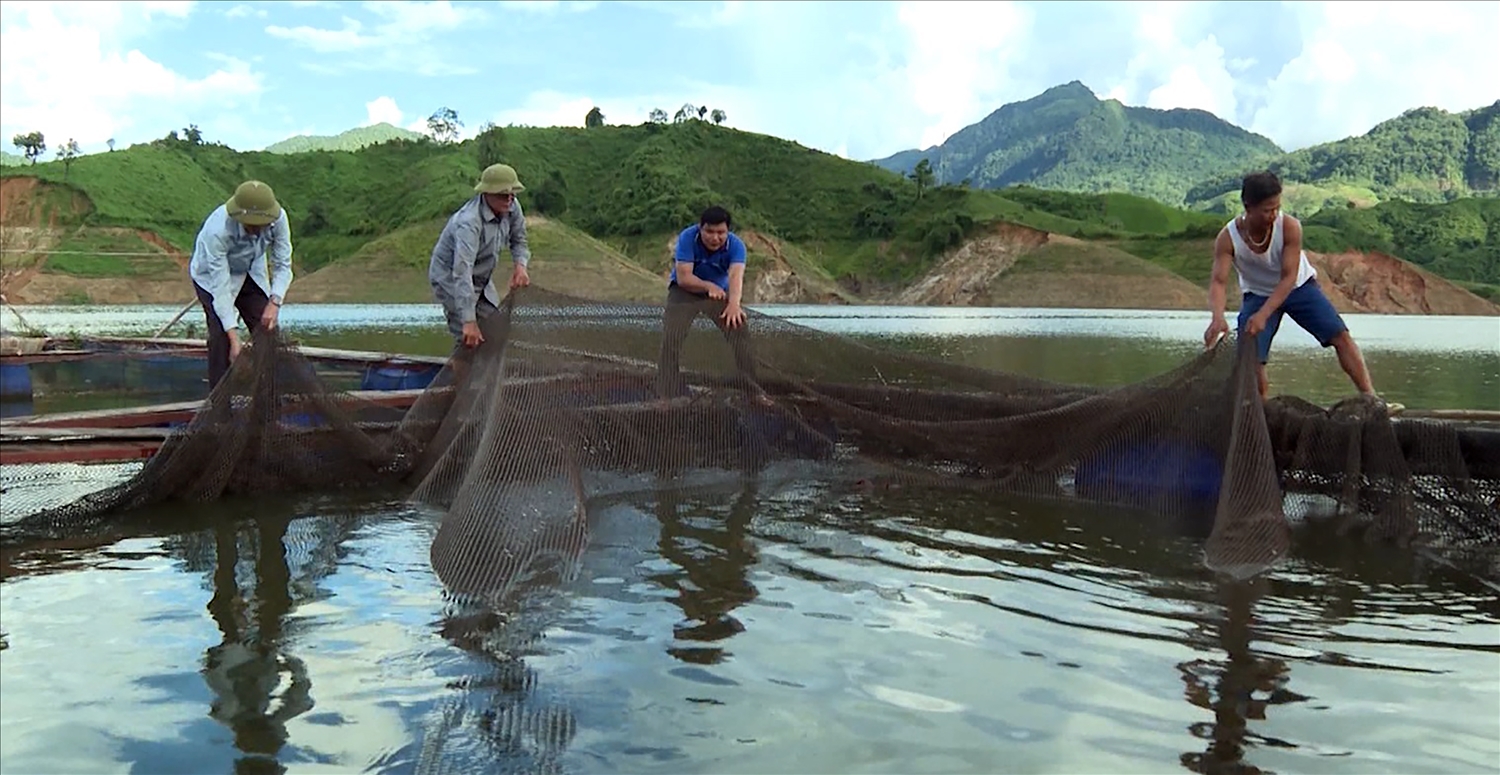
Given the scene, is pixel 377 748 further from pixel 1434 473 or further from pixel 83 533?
pixel 1434 473

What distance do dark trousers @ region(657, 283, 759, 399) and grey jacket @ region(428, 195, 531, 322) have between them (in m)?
1.52

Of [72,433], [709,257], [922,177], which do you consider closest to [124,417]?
[72,433]

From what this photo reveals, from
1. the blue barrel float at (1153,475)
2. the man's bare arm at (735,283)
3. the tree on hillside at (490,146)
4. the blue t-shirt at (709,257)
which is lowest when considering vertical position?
the blue barrel float at (1153,475)

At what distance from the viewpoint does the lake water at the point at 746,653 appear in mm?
3180

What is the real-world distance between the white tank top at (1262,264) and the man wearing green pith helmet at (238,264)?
6.39 metres

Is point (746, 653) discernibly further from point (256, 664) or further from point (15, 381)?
point (15, 381)

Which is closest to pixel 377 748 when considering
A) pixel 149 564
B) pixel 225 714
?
pixel 225 714

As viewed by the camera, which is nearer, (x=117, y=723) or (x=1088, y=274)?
(x=117, y=723)

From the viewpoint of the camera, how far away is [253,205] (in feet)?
23.5

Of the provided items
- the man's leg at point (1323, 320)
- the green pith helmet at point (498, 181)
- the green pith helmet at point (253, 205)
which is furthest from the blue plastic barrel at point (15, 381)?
the man's leg at point (1323, 320)

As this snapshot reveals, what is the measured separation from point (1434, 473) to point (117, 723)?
252 inches

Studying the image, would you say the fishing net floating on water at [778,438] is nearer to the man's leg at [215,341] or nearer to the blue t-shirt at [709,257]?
the blue t-shirt at [709,257]

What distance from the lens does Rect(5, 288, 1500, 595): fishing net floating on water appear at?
17.7 ft

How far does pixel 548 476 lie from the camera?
5.32 meters
